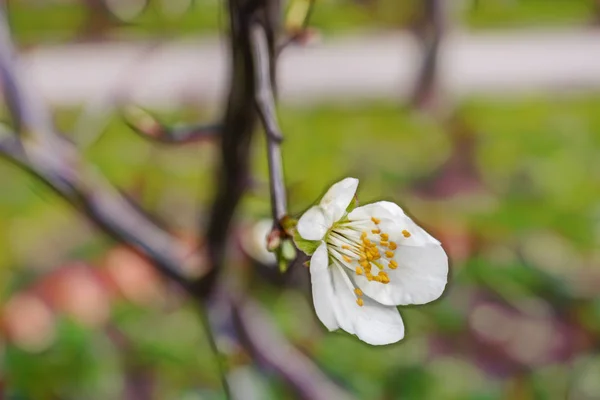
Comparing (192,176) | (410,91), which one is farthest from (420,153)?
(192,176)

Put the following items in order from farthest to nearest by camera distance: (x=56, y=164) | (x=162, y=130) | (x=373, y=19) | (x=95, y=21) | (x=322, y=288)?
(x=95, y=21), (x=373, y=19), (x=56, y=164), (x=162, y=130), (x=322, y=288)

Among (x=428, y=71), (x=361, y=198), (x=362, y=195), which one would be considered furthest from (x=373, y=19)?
(x=361, y=198)

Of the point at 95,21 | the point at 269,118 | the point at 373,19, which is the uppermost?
the point at 269,118

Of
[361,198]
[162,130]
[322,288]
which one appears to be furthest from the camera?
[361,198]

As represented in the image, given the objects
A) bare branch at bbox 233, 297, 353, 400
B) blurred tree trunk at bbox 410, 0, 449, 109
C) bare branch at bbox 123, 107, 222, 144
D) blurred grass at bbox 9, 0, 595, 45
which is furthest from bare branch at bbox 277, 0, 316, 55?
blurred grass at bbox 9, 0, 595, 45

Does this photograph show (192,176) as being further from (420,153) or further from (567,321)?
(567,321)

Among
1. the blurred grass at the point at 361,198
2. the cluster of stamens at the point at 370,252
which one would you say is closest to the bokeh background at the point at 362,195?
the blurred grass at the point at 361,198

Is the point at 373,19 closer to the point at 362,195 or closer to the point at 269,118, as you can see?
the point at 362,195
